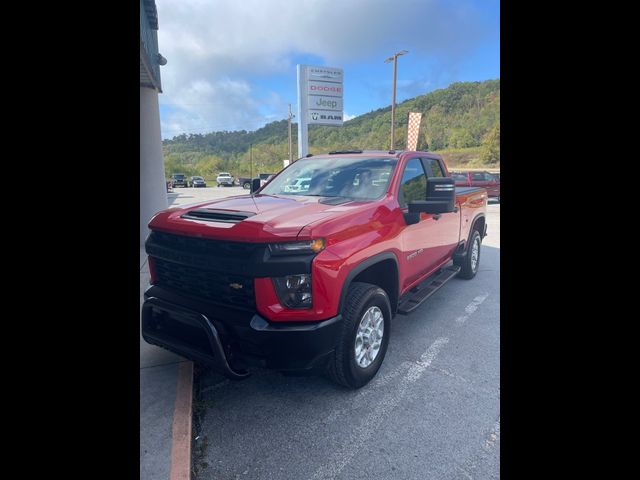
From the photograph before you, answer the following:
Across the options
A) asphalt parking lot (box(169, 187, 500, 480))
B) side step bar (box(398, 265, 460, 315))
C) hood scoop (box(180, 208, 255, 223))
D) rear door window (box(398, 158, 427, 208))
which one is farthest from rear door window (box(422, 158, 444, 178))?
hood scoop (box(180, 208, 255, 223))

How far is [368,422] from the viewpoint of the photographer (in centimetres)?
254

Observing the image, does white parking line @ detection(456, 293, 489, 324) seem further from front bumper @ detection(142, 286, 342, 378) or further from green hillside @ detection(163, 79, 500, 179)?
green hillside @ detection(163, 79, 500, 179)

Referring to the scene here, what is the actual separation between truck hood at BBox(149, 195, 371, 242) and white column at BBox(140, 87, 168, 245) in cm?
542

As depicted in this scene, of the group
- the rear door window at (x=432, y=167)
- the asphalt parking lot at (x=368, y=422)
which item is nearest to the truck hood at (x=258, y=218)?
the asphalt parking lot at (x=368, y=422)

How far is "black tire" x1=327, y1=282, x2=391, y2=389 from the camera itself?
2.63 metres

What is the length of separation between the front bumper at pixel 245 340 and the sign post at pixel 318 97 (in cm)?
1101

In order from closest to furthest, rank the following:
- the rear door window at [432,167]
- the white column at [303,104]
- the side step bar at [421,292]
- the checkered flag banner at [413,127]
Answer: the side step bar at [421,292] < the rear door window at [432,167] < the white column at [303,104] < the checkered flag banner at [413,127]

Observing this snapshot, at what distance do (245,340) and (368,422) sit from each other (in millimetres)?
1040

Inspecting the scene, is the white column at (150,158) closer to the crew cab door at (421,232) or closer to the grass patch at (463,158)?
the crew cab door at (421,232)

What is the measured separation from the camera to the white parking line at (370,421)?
7.06 feet

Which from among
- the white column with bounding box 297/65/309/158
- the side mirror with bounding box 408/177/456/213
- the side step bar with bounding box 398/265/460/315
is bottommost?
the side step bar with bounding box 398/265/460/315
